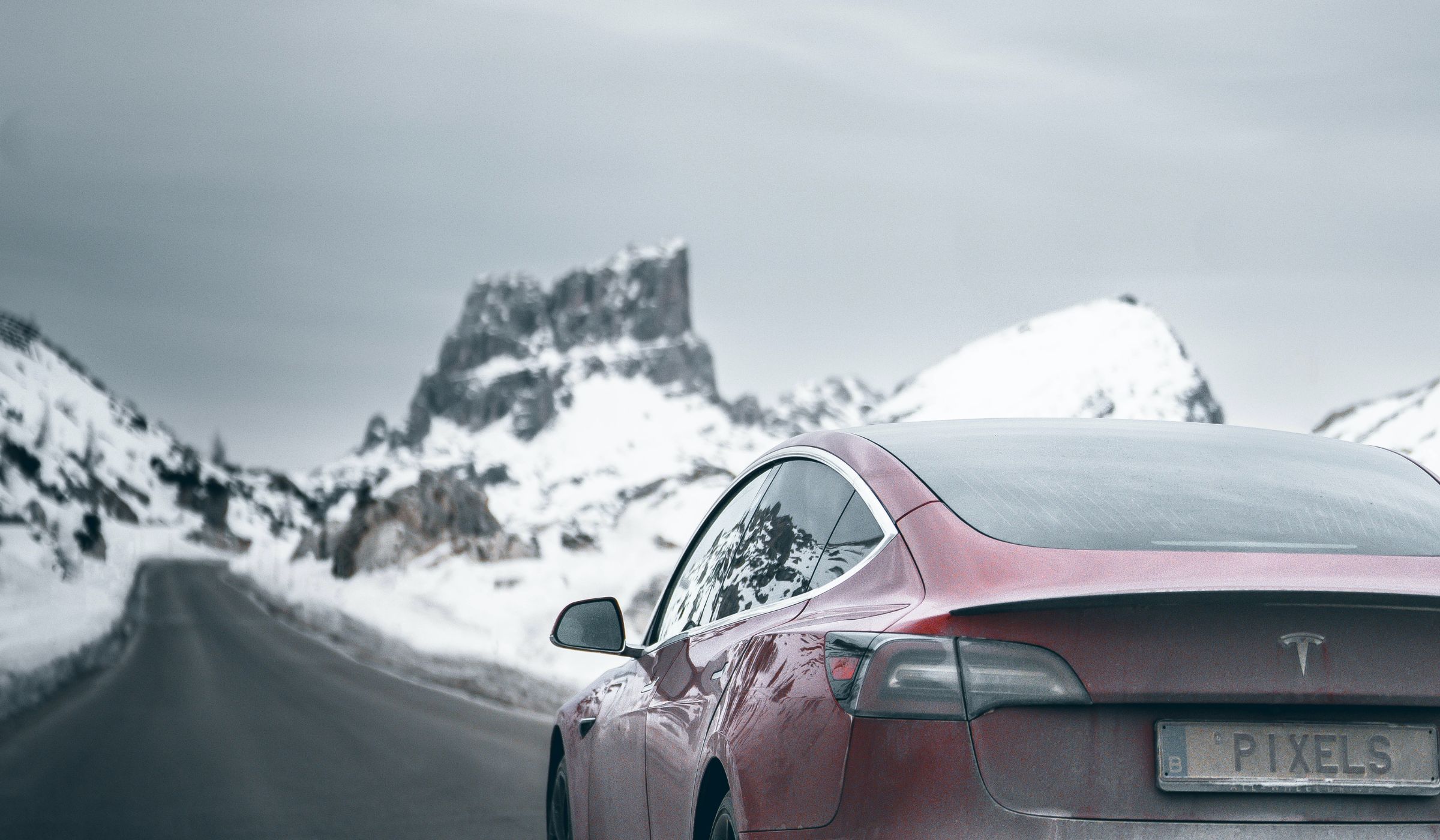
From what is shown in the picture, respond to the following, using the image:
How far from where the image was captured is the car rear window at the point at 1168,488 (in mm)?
2539

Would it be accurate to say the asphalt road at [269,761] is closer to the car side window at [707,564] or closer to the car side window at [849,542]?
the car side window at [707,564]

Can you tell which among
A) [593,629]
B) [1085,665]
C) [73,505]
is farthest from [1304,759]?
[73,505]

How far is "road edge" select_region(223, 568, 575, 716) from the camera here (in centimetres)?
1440

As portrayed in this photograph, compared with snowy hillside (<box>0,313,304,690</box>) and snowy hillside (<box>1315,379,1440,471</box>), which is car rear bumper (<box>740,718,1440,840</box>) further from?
snowy hillside (<box>0,313,304,690</box>)

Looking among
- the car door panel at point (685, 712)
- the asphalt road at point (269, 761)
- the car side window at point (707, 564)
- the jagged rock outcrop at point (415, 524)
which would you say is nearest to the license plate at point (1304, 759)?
the car door panel at point (685, 712)

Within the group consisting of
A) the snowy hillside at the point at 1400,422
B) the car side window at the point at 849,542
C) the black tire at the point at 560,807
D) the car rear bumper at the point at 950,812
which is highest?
the snowy hillside at the point at 1400,422

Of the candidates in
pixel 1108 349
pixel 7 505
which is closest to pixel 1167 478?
pixel 7 505

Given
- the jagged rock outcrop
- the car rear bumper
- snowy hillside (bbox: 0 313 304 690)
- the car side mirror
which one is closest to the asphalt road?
snowy hillside (bbox: 0 313 304 690)

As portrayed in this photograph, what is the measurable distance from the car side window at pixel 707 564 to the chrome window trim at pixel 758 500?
0.06ft

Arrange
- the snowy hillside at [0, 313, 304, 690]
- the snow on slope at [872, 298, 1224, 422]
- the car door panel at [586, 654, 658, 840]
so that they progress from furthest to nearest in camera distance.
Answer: the snow on slope at [872, 298, 1224, 422], the snowy hillside at [0, 313, 304, 690], the car door panel at [586, 654, 658, 840]

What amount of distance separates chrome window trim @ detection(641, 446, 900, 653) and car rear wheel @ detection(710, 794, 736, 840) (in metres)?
0.46

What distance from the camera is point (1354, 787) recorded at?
2113mm

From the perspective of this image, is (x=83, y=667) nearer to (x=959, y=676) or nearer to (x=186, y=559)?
(x=959, y=676)

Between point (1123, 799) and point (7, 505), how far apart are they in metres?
65.6
